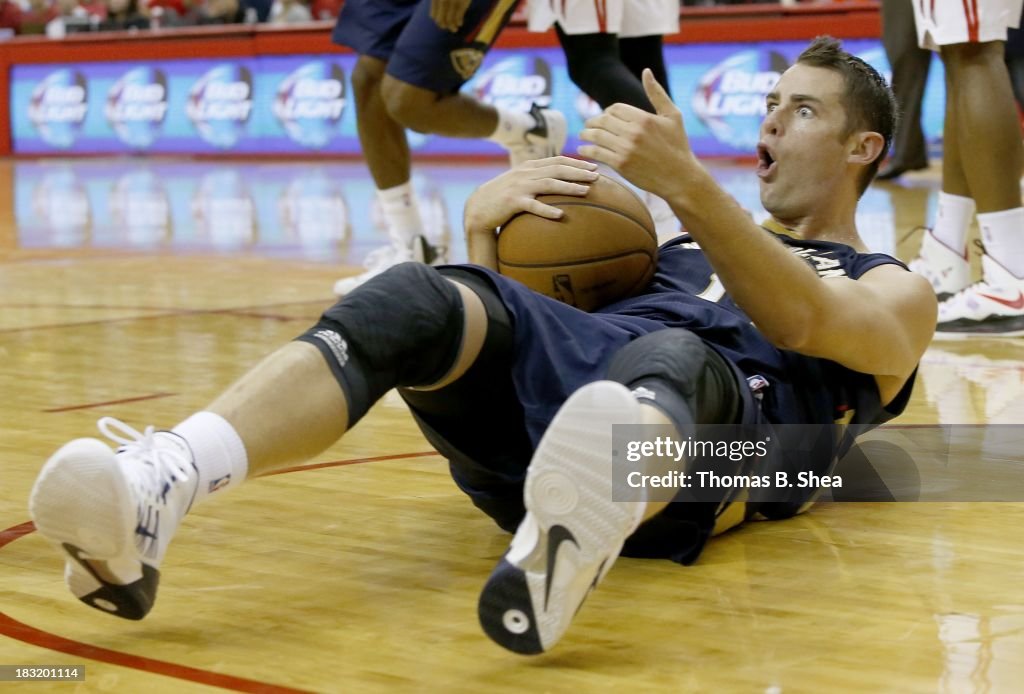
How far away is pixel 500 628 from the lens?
6.04 feet

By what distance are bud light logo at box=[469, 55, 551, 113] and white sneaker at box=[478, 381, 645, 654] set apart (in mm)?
11702

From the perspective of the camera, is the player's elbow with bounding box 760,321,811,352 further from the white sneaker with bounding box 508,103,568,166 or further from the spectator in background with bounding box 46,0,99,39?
the spectator in background with bounding box 46,0,99,39

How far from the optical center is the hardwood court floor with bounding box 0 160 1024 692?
1.86 metres

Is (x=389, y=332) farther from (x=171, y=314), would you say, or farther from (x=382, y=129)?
(x=382, y=129)

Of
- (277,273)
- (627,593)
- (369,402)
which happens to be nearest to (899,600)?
(627,593)

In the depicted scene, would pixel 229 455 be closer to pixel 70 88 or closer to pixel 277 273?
pixel 277 273

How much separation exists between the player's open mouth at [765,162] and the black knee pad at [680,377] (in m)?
0.61

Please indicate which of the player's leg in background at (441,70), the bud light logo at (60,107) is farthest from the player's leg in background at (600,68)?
the bud light logo at (60,107)

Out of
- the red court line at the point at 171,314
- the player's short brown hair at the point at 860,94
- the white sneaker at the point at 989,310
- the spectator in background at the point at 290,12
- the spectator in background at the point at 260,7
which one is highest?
the player's short brown hair at the point at 860,94

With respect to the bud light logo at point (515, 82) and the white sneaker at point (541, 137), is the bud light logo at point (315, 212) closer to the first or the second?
the white sneaker at point (541, 137)

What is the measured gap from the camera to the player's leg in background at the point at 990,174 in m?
4.52

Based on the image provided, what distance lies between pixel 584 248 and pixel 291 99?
13073mm

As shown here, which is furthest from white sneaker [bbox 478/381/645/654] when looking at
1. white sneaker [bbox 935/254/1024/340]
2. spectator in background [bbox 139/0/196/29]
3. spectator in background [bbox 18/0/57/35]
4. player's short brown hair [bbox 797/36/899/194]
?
spectator in background [bbox 18/0/57/35]

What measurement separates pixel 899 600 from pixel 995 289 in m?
2.74
